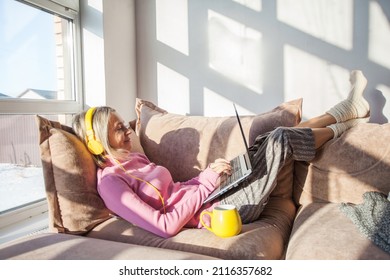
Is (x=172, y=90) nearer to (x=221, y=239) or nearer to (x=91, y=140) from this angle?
(x=91, y=140)

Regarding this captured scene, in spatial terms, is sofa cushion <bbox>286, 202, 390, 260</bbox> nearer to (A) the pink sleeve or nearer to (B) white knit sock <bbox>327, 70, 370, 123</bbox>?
(A) the pink sleeve

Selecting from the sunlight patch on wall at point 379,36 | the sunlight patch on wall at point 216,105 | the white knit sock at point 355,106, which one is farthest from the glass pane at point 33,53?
the sunlight patch on wall at point 379,36

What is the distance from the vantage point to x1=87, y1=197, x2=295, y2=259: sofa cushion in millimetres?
1052

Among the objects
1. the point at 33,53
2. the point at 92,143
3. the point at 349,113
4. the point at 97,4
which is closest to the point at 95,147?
the point at 92,143

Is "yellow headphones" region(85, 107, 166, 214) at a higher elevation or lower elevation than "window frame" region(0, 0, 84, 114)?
lower

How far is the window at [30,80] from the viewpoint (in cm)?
161

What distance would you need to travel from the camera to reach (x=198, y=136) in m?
1.67

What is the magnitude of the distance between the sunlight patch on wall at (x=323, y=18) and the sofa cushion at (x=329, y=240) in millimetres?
1163

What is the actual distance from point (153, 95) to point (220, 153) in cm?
101

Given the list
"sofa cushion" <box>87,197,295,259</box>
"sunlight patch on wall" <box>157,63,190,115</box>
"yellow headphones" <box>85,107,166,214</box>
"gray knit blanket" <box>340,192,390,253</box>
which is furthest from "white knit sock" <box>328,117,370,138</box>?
"sunlight patch on wall" <box>157,63,190,115</box>

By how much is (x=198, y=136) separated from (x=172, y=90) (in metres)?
0.77

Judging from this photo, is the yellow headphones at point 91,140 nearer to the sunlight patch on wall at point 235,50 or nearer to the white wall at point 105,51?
the white wall at point 105,51
